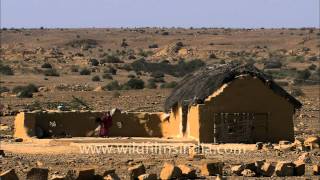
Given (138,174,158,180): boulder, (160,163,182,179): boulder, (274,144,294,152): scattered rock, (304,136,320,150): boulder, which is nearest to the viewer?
(138,174,158,180): boulder

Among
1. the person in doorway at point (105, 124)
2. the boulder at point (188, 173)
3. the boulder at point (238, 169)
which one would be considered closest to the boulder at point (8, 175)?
the boulder at point (188, 173)

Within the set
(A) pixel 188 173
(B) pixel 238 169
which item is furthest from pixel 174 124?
(A) pixel 188 173

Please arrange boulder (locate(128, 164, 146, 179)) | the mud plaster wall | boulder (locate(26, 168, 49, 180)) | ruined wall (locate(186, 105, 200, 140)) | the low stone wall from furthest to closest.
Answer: the low stone wall < ruined wall (locate(186, 105, 200, 140)) < the mud plaster wall < boulder (locate(128, 164, 146, 179)) < boulder (locate(26, 168, 49, 180))

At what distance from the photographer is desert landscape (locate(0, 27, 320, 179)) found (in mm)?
16361

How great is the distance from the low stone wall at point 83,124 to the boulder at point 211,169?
11917 mm

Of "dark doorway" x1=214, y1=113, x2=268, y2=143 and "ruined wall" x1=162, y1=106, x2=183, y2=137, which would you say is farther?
"ruined wall" x1=162, y1=106, x2=183, y2=137

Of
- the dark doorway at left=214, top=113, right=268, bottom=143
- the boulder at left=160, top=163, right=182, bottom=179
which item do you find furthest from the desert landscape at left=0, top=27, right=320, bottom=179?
the dark doorway at left=214, top=113, right=268, bottom=143

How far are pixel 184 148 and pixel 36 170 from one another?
886 centimetres

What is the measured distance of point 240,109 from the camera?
2516cm

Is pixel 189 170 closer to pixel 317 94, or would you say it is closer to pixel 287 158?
pixel 287 158

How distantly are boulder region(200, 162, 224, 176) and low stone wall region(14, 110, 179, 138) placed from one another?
469 inches

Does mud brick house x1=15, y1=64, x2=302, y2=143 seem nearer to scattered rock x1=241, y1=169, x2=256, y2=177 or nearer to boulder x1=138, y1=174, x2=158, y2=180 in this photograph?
scattered rock x1=241, y1=169, x2=256, y2=177

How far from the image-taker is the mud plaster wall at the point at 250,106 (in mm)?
24781

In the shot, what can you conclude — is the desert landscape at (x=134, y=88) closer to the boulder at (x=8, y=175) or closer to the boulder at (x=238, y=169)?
the boulder at (x=238, y=169)
